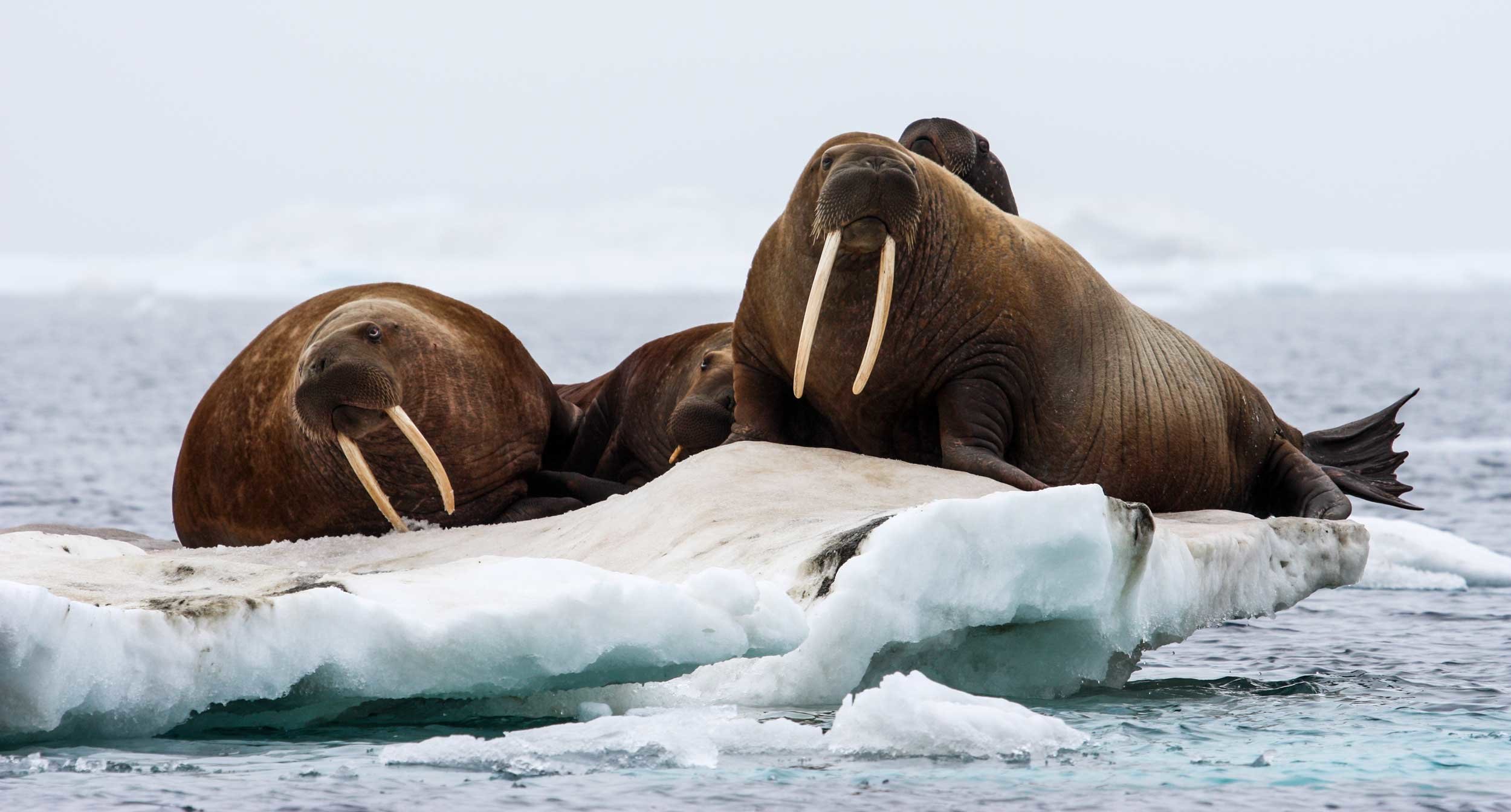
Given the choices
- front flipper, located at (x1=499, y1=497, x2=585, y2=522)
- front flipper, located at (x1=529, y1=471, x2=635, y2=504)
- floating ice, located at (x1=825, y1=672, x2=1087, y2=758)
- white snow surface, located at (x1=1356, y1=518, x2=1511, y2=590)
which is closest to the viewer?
floating ice, located at (x1=825, y1=672, x2=1087, y2=758)

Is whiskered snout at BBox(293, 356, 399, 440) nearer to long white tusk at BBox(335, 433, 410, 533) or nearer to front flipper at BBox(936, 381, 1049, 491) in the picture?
long white tusk at BBox(335, 433, 410, 533)

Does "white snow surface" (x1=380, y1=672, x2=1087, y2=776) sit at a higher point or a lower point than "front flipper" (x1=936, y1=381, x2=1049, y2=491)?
lower

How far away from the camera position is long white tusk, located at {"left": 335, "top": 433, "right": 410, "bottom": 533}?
24.5ft

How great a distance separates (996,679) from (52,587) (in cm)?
271

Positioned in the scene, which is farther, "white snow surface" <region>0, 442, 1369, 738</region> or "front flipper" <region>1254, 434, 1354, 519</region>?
"front flipper" <region>1254, 434, 1354, 519</region>

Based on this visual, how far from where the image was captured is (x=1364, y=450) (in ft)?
28.8

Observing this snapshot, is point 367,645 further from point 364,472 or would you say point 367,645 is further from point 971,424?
point 971,424

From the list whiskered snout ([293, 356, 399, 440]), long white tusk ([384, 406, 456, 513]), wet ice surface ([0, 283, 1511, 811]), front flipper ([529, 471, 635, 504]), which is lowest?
wet ice surface ([0, 283, 1511, 811])

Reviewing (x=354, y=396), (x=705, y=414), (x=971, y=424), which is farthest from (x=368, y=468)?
(x=971, y=424)

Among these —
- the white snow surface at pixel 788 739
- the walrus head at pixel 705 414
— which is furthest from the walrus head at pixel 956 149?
the white snow surface at pixel 788 739

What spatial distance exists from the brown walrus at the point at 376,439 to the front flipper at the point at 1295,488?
288 centimetres

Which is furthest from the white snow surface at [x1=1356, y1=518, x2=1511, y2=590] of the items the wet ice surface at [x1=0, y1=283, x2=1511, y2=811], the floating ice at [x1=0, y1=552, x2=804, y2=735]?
the floating ice at [x1=0, y1=552, x2=804, y2=735]

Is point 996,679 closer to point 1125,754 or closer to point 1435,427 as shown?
point 1125,754

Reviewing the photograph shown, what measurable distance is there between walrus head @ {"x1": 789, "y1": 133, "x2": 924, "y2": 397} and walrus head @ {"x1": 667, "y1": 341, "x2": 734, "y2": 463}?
105 cm
